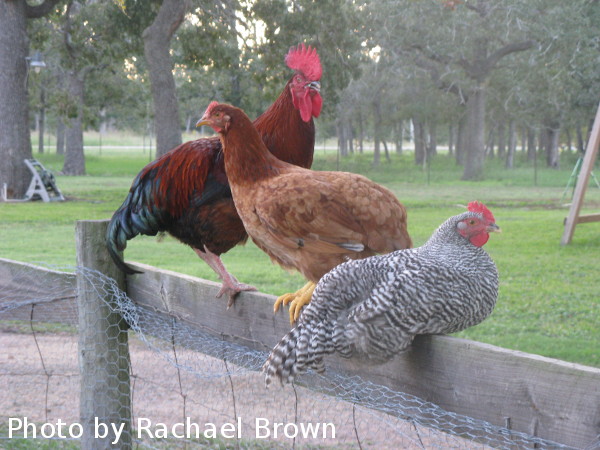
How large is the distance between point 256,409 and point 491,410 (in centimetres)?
300

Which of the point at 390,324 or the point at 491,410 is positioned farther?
the point at 390,324

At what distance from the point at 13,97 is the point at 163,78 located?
150 inches

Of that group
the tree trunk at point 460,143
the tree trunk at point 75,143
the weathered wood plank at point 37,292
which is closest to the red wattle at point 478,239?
the weathered wood plank at point 37,292

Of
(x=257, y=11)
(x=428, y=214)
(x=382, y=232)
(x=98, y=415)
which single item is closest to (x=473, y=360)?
(x=382, y=232)

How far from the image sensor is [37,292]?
354 cm

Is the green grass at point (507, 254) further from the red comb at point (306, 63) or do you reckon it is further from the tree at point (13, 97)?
the red comb at point (306, 63)

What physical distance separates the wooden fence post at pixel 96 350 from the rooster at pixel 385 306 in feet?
3.87

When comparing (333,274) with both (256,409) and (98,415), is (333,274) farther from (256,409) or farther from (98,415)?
(256,409)

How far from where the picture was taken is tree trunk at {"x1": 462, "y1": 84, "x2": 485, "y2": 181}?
30.5 meters

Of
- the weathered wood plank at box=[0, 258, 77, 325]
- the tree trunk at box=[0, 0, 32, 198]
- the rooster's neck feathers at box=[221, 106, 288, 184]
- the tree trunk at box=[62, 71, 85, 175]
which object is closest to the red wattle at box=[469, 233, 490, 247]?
the rooster's neck feathers at box=[221, 106, 288, 184]

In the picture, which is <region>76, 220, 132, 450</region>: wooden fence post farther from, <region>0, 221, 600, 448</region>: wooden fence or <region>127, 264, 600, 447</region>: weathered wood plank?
<region>127, 264, 600, 447</region>: weathered wood plank

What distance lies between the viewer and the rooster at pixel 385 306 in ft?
6.97

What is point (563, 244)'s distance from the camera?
1120cm

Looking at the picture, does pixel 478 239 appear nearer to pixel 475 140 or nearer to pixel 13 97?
pixel 13 97
